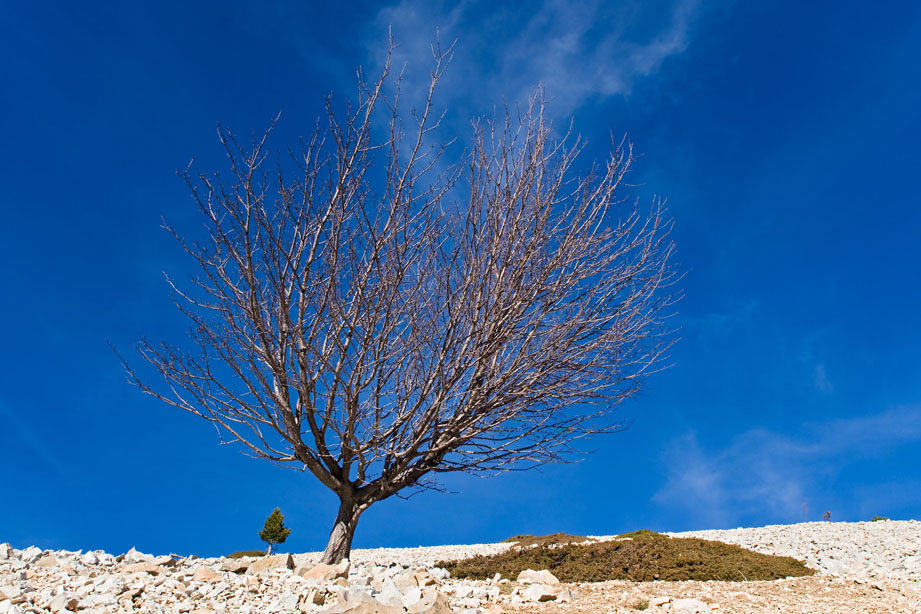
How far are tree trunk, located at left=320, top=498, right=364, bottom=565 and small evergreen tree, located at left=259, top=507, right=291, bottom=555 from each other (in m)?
17.6

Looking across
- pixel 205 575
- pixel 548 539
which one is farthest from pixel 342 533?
pixel 548 539

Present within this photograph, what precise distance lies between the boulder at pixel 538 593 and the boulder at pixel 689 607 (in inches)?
42.7

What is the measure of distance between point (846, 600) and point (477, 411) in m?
4.31

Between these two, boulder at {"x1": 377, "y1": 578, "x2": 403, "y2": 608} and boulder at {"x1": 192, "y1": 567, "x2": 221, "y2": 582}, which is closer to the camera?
boulder at {"x1": 377, "y1": 578, "x2": 403, "y2": 608}

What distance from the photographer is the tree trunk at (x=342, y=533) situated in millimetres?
7195

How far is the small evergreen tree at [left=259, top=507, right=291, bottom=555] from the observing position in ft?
75.8

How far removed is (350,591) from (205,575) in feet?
6.28

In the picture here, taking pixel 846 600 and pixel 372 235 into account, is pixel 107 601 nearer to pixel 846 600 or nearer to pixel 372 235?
pixel 372 235

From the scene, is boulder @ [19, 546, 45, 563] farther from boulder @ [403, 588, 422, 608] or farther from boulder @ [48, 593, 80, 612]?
boulder @ [403, 588, 422, 608]

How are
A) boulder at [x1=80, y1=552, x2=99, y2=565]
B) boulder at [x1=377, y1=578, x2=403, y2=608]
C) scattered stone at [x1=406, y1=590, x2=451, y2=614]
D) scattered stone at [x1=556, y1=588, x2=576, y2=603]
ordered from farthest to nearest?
boulder at [x1=80, y1=552, x2=99, y2=565], scattered stone at [x1=556, y1=588, x2=576, y2=603], boulder at [x1=377, y1=578, x2=403, y2=608], scattered stone at [x1=406, y1=590, x2=451, y2=614]

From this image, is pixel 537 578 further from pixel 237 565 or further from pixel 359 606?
pixel 237 565

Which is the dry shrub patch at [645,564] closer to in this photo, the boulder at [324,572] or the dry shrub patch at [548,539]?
the boulder at [324,572]

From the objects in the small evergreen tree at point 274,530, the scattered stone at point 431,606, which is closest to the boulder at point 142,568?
the scattered stone at point 431,606

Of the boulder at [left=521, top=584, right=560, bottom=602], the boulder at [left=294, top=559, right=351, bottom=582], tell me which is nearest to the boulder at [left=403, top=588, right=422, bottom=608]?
the boulder at [left=294, top=559, right=351, bottom=582]
